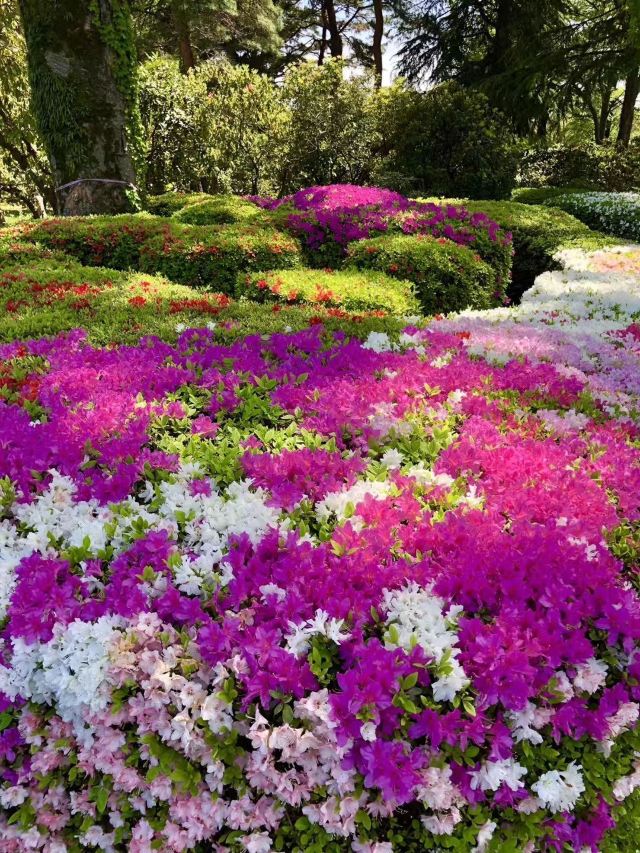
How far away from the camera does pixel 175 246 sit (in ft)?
27.8

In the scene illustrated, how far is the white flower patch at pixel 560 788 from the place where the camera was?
1.69m

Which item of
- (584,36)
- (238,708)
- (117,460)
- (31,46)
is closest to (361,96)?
(31,46)

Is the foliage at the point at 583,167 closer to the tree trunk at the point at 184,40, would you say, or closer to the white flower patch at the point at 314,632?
the tree trunk at the point at 184,40

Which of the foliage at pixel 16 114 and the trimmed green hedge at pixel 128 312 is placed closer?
the trimmed green hedge at pixel 128 312

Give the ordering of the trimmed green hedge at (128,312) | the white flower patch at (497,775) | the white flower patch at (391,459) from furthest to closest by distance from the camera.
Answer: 1. the trimmed green hedge at (128,312)
2. the white flower patch at (391,459)
3. the white flower patch at (497,775)

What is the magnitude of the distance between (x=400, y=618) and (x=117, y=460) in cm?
154

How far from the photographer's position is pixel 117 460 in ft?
9.04

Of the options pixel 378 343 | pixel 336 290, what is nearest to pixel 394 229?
pixel 336 290

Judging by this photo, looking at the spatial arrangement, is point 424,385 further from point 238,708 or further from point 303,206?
point 303,206

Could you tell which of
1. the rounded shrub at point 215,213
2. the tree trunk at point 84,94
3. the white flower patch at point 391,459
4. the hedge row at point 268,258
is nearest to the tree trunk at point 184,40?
the tree trunk at point 84,94

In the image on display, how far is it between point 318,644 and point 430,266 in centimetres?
644

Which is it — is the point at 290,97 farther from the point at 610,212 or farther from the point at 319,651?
the point at 319,651

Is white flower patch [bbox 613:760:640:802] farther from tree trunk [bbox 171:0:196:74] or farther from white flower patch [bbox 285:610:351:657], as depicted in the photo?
tree trunk [bbox 171:0:196:74]

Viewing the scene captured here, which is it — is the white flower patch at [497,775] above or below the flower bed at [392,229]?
below
